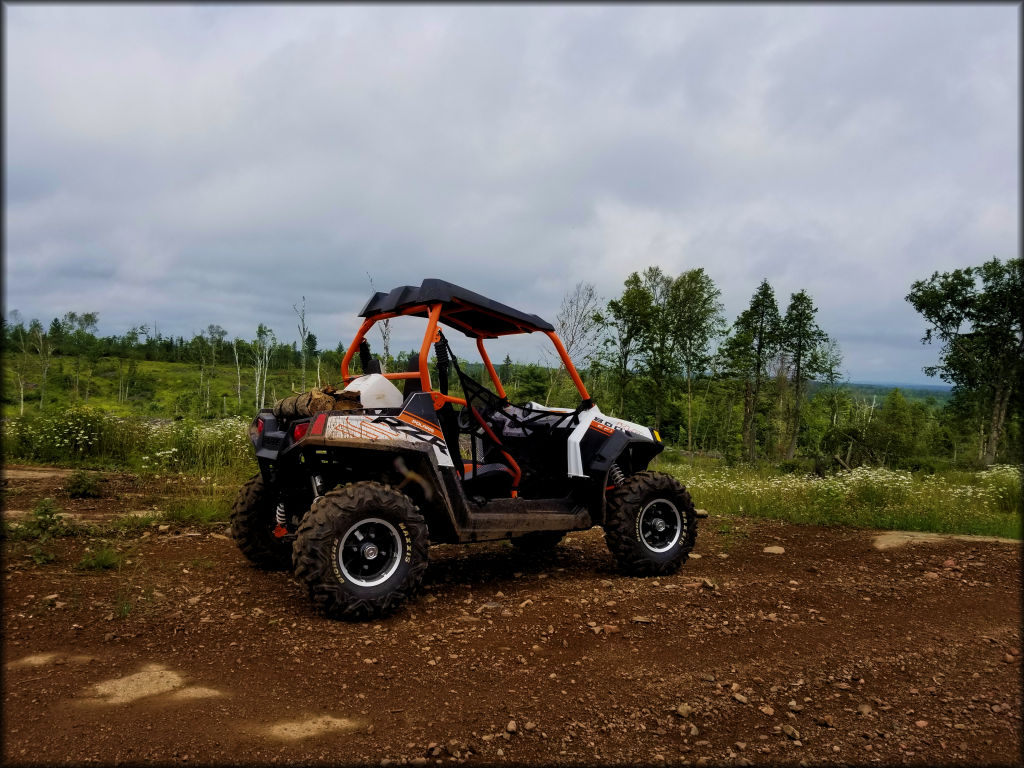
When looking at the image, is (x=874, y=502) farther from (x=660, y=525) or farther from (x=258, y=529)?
(x=258, y=529)

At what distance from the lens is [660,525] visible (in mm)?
5914

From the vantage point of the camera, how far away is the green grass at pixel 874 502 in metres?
8.95

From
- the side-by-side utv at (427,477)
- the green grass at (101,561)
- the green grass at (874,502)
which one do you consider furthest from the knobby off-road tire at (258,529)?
the green grass at (874,502)

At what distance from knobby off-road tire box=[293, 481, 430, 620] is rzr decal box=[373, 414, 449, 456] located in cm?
40

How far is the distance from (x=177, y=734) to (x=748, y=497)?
355 inches

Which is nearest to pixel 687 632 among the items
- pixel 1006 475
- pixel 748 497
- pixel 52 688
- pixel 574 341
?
pixel 52 688

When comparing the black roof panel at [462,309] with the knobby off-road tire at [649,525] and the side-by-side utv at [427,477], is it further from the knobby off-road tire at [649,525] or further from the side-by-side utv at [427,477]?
the knobby off-road tire at [649,525]

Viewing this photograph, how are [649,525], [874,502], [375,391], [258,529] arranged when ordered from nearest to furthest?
[375,391]
[258,529]
[649,525]
[874,502]

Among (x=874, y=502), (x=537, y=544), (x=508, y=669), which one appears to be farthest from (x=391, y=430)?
(x=874, y=502)

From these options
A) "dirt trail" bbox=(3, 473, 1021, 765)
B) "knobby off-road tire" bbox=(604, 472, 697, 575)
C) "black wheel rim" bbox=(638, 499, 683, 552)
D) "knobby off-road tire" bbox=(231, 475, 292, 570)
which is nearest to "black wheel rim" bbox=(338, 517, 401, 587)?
"dirt trail" bbox=(3, 473, 1021, 765)

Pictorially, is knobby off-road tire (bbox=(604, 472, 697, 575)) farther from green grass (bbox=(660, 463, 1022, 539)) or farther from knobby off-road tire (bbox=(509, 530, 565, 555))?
green grass (bbox=(660, 463, 1022, 539))

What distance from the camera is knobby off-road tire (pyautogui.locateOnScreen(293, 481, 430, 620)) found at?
4.20 m

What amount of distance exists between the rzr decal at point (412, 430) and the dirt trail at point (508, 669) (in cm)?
115

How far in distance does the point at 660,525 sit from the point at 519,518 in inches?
52.6
